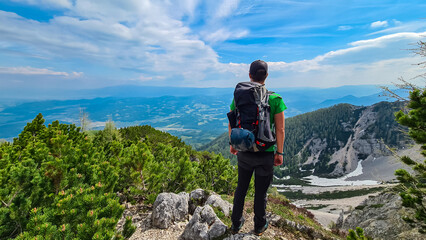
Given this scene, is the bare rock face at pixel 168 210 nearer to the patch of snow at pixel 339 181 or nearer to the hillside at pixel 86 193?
the hillside at pixel 86 193

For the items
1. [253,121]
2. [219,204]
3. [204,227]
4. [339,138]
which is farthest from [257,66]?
[339,138]

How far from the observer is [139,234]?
5.90 meters

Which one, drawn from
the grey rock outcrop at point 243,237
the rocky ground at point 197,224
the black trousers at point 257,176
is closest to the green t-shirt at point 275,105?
the black trousers at point 257,176

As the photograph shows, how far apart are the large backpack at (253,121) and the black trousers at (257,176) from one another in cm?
26

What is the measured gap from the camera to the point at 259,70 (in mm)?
4203

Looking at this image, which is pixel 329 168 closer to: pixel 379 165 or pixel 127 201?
pixel 379 165

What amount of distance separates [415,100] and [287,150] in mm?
186547

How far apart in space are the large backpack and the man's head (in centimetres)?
20

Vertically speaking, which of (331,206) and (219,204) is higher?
(219,204)

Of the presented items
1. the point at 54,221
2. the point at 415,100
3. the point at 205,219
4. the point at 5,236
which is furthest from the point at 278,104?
the point at 415,100

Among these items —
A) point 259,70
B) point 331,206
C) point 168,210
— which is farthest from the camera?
point 331,206

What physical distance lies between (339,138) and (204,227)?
20636 cm

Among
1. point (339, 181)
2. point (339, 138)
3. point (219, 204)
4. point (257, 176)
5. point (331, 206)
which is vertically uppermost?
point (257, 176)

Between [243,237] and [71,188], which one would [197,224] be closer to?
[243,237]
